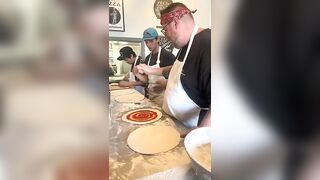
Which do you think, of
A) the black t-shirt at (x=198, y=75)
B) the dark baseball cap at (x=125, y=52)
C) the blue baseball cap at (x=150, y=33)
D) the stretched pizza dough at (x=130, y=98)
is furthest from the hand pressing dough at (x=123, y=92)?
the black t-shirt at (x=198, y=75)

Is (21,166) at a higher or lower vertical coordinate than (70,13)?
lower

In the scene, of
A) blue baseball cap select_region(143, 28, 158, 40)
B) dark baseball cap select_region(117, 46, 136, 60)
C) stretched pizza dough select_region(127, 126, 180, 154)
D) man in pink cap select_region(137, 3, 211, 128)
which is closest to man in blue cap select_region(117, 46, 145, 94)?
dark baseball cap select_region(117, 46, 136, 60)

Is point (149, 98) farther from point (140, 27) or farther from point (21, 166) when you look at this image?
point (21, 166)

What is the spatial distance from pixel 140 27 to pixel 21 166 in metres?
0.97

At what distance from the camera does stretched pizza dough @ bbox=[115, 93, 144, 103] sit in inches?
40.0

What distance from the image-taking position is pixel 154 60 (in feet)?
3.88

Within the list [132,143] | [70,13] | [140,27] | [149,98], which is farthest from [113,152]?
[140,27]

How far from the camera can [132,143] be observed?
1.98ft

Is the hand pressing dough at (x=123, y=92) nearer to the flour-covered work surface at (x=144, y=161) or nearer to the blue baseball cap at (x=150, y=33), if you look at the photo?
the blue baseball cap at (x=150, y=33)

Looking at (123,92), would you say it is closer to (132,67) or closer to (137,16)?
(132,67)

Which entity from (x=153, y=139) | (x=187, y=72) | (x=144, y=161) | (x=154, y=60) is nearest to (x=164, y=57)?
(x=154, y=60)

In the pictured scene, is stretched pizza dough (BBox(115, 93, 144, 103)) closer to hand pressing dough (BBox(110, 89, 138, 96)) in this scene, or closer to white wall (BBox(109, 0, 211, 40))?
hand pressing dough (BBox(110, 89, 138, 96))

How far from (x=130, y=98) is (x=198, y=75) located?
0.42 m

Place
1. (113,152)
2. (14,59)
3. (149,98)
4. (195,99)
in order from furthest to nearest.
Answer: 1. (149,98)
2. (195,99)
3. (113,152)
4. (14,59)
